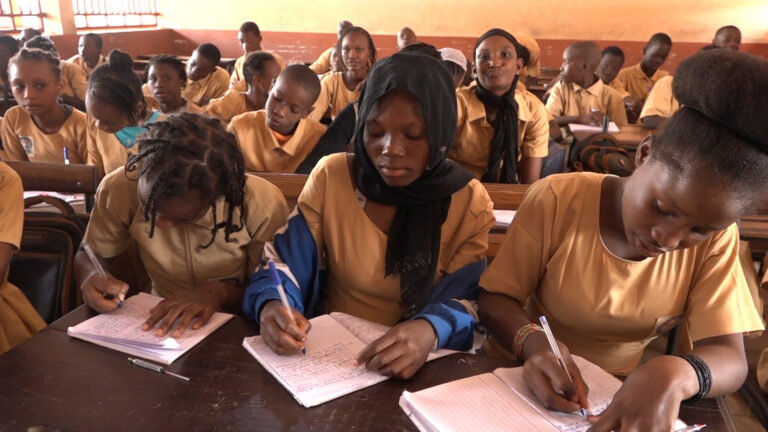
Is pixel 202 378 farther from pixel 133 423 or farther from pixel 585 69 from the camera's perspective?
pixel 585 69

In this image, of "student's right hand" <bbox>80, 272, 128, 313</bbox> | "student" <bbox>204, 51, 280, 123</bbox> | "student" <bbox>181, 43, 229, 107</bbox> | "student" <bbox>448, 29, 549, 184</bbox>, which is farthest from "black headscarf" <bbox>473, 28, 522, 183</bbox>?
"student" <bbox>181, 43, 229, 107</bbox>

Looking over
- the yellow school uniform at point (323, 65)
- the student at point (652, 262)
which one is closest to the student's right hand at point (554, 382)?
the student at point (652, 262)

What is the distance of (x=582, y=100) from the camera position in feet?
16.9

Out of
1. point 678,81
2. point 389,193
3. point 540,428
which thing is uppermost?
point 678,81

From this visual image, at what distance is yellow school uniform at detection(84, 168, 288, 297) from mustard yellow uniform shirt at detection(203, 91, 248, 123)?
7.56 ft

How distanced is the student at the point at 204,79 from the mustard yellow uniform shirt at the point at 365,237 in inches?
185

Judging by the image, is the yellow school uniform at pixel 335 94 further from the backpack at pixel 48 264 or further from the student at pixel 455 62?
the backpack at pixel 48 264

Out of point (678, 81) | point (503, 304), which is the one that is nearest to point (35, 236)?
point (503, 304)

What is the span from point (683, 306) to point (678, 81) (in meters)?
0.54

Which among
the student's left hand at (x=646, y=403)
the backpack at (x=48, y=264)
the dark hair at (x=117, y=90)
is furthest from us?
the dark hair at (x=117, y=90)

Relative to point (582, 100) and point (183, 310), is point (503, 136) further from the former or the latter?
point (582, 100)

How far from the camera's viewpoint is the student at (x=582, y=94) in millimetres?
5066

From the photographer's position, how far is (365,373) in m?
1.12

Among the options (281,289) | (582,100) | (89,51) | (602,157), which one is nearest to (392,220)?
(281,289)
